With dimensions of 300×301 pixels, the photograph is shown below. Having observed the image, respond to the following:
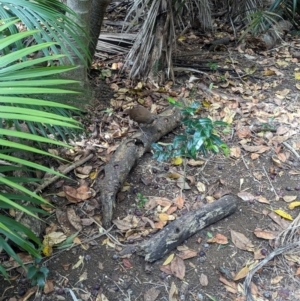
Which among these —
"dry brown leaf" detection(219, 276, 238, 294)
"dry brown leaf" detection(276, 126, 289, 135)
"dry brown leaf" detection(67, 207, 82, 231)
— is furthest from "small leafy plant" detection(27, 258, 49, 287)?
"dry brown leaf" detection(276, 126, 289, 135)

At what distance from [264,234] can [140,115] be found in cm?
98

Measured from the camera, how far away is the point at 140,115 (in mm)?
2512

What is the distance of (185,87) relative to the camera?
10.8 ft

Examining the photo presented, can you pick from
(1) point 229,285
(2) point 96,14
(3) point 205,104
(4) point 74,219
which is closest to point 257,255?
(1) point 229,285

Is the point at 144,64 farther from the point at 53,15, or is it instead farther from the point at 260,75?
the point at 53,15

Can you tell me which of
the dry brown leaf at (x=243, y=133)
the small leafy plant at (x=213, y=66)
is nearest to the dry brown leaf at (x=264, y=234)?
the dry brown leaf at (x=243, y=133)

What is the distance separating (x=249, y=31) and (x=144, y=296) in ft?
10.4

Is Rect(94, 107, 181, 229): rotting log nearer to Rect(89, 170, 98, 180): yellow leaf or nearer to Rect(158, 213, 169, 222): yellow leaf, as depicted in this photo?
Rect(89, 170, 98, 180): yellow leaf

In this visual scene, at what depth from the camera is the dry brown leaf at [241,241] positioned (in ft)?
6.81

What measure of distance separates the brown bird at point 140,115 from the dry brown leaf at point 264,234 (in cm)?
91

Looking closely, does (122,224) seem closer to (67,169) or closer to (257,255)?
(67,169)

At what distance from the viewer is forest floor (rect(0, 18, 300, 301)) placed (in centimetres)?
187

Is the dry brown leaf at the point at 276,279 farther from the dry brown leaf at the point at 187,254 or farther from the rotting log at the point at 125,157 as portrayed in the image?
the rotting log at the point at 125,157

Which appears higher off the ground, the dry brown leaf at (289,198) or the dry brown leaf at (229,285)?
the dry brown leaf at (289,198)
